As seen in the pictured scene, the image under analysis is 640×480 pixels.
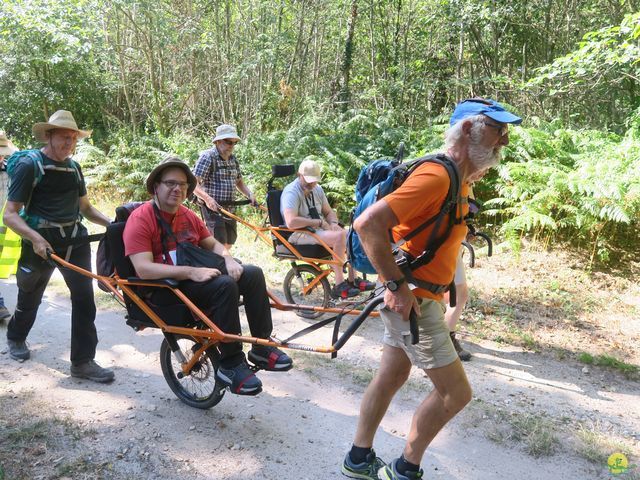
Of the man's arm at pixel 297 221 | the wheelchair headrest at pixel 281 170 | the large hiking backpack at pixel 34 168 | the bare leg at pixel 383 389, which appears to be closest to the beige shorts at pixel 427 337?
the bare leg at pixel 383 389

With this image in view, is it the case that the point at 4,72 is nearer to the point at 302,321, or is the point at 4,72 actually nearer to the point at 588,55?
the point at 302,321

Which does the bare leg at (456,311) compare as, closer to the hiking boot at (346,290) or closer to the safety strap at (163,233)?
the hiking boot at (346,290)

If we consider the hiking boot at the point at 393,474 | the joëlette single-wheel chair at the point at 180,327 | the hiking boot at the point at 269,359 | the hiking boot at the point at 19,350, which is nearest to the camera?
the hiking boot at the point at 393,474

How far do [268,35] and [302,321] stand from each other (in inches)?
358

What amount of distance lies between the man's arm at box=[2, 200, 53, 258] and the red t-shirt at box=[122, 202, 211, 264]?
0.82 m

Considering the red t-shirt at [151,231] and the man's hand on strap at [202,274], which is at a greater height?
the red t-shirt at [151,231]

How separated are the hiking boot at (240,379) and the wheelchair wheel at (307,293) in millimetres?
2721

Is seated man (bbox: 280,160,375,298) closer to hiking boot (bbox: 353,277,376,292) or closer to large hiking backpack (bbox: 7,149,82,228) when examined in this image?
hiking boot (bbox: 353,277,376,292)

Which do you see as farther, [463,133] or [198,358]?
[198,358]

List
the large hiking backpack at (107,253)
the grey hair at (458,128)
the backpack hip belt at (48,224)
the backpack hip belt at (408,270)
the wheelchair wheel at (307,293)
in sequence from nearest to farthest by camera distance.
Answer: the grey hair at (458,128), the backpack hip belt at (408,270), the large hiking backpack at (107,253), the backpack hip belt at (48,224), the wheelchair wheel at (307,293)

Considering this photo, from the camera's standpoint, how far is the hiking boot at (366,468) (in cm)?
304

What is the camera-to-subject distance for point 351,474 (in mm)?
3084

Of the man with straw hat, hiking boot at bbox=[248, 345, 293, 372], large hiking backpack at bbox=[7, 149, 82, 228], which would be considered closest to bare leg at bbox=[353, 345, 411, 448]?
hiking boot at bbox=[248, 345, 293, 372]

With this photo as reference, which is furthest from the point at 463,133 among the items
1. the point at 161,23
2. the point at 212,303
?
the point at 161,23
